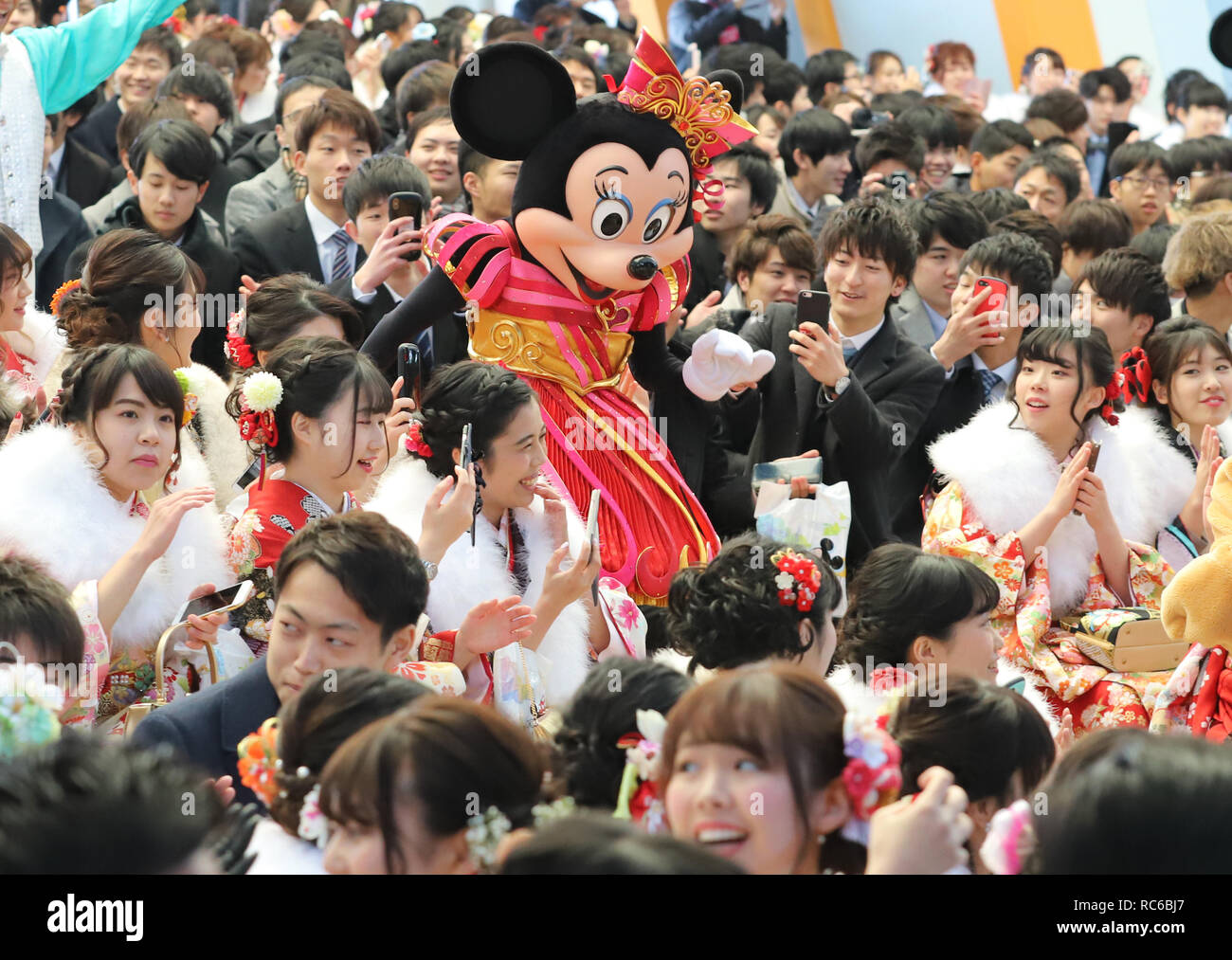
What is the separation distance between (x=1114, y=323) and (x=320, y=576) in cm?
302

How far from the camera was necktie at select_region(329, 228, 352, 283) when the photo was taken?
188 inches

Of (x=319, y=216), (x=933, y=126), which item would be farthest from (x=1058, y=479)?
(x=933, y=126)

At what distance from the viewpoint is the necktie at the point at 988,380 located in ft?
14.5

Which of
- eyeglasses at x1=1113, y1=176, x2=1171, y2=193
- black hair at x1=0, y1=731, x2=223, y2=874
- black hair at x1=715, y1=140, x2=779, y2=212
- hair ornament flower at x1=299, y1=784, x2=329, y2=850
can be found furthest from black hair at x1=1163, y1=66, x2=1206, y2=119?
black hair at x1=0, y1=731, x2=223, y2=874

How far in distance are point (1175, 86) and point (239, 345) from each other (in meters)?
7.97

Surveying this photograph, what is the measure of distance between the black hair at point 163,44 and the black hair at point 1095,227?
12.2 feet

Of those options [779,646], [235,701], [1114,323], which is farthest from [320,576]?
[1114,323]

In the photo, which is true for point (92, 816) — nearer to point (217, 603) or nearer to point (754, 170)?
point (217, 603)

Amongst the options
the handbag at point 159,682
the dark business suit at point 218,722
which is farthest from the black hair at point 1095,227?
the dark business suit at point 218,722

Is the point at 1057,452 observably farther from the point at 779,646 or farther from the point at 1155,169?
the point at 1155,169

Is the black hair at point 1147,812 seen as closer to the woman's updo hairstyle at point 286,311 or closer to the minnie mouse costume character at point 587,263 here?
the minnie mouse costume character at point 587,263

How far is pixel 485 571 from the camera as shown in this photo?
310cm

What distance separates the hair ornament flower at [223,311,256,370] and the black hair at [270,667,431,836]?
1630mm

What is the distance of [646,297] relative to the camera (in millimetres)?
3744
